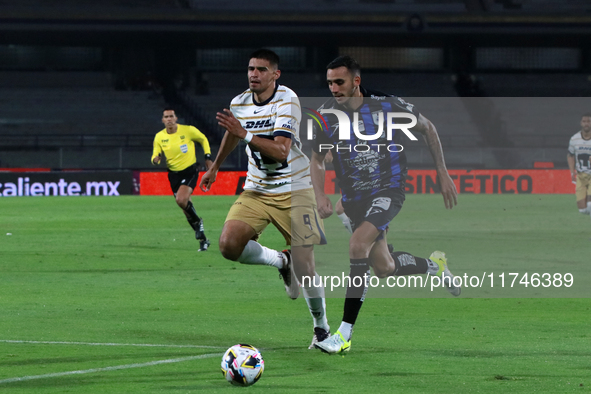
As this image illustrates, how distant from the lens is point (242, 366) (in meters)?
5.64

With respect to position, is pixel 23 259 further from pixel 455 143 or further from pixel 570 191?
pixel 455 143

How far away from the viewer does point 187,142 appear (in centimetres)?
1677

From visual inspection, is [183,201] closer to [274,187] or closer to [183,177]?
[183,177]

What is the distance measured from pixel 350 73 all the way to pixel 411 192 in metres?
24.3

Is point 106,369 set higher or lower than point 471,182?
higher

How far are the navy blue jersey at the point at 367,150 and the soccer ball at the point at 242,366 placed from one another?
2.30 meters

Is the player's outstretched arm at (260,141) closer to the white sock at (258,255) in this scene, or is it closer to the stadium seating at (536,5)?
the white sock at (258,255)

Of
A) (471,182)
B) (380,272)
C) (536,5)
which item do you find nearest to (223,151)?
(380,272)

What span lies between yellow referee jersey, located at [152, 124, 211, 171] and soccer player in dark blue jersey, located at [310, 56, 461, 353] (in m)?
8.77

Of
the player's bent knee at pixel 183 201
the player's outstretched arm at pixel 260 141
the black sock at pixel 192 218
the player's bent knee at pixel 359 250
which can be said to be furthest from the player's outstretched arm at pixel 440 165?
the player's bent knee at pixel 183 201

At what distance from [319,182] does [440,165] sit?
96 cm

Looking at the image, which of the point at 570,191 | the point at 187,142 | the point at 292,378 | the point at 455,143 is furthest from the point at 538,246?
the point at 455,143

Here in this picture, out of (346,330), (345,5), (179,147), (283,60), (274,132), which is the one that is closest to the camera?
(346,330)

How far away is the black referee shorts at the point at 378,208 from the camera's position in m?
7.46
